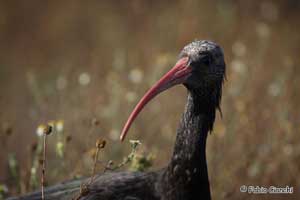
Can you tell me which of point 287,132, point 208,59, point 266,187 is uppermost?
point 208,59

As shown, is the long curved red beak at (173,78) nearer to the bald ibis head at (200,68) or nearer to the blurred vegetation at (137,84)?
the bald ibis head at (200,68)

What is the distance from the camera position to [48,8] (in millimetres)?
11297

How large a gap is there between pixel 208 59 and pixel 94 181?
3.32 feet

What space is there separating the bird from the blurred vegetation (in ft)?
1.59

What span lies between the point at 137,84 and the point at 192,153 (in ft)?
10.9

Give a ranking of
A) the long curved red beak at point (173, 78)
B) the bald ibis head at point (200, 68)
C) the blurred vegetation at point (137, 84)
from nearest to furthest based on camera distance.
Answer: the long curved red beak at point (173, 78) < the bald ibis head at point (200, 68) < the blurred vegetation at point (137, 84)

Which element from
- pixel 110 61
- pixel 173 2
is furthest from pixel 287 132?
pixel 173 2

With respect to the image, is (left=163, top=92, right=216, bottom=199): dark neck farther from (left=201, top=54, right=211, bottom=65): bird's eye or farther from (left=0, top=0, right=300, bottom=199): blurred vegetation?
(left=0, top=0, right=300, bottom=199): blurred vegetation

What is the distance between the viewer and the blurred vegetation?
6551 millimetres

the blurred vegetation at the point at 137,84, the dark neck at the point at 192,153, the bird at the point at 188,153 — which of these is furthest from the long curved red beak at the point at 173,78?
the blurred vegetation at the point at 137,84

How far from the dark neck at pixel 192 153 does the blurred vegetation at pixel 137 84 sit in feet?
2.13

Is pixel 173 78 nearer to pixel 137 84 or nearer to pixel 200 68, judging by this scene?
pixel 200 68

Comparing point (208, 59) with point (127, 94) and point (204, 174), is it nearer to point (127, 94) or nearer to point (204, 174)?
point (204, 174)

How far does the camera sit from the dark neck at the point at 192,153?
4.68 meters
